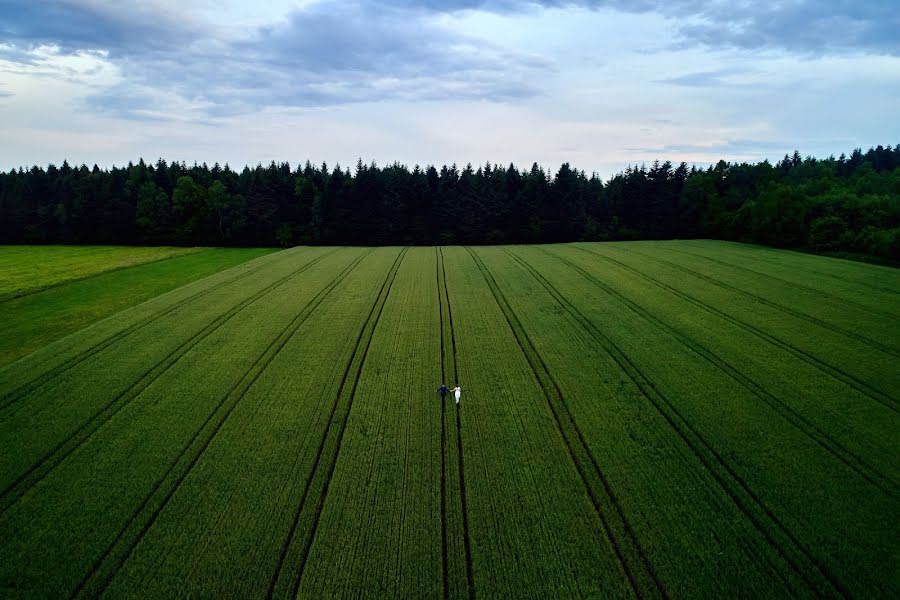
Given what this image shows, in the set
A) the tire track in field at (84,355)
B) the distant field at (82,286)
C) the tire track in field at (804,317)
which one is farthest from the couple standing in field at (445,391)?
the distant field at (82,286)

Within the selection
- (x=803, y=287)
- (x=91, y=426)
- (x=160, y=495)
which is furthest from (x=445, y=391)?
(x=803, y=287)

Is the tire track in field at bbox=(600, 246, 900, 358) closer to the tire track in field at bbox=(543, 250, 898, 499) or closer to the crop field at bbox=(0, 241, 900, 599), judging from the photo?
the crop field at bbox=(0, 241, 900, 599)

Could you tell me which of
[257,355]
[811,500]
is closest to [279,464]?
[257,355]

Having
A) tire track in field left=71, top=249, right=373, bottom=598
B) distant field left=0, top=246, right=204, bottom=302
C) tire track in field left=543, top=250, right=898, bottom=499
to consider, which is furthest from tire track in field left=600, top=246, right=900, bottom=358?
distant field left=0, top=246, right=204, bottom=302

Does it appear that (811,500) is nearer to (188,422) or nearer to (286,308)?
(188,422)

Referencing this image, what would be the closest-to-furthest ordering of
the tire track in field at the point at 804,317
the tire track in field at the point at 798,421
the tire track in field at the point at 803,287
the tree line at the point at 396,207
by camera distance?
the tire track in field at the point at 798,421
the tire track in field at the point at 804,317
the tire track in field at the point at 803,287
the tree line at the point at 396,207

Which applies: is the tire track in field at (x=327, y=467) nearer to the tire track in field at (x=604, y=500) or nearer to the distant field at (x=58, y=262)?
the tire track in field at (x=604, y=500)
